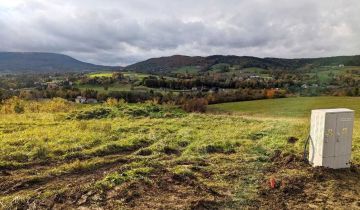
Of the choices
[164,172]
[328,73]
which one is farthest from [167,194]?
[328,73]

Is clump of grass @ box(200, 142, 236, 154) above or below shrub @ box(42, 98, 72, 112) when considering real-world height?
above

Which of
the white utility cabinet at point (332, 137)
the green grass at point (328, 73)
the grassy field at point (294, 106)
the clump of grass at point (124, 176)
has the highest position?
the green grass at point (328, 73)

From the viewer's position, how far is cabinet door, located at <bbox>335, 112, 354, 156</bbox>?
8.01m

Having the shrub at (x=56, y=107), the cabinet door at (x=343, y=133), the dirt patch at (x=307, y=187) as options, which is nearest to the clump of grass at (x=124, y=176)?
the dirt patch at (x=307, y=187)

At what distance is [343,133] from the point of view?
8078mm

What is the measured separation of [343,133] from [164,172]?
4188 millimetres

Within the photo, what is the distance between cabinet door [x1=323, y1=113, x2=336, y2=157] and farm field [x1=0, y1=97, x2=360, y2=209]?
0.45 m

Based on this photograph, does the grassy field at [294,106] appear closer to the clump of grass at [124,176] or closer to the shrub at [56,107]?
the shrub at [56,107]

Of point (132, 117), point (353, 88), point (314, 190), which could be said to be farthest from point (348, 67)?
point (314, 190)

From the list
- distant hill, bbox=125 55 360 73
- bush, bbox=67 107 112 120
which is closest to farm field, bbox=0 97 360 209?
bush, bbox=67 107 112 120

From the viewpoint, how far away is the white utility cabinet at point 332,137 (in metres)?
7.93

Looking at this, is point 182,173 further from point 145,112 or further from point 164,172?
point 145,112

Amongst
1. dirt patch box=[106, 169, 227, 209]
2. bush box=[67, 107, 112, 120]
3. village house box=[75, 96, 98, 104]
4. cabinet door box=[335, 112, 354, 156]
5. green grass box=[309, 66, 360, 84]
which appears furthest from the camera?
village house box=[75, 96, 98, 104]

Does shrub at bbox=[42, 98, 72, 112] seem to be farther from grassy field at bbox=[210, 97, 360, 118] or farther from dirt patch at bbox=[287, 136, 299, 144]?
dirt patch at bbox=[287, 136, 299, 144]
